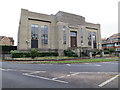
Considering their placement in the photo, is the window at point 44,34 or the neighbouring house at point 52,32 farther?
the window at point 44,34

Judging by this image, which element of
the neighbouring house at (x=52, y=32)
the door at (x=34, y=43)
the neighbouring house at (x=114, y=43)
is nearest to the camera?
the neighbouring house at (x=52, y=32)

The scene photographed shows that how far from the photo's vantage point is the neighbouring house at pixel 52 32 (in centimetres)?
3008

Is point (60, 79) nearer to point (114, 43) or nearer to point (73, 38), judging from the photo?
point (73, 38)

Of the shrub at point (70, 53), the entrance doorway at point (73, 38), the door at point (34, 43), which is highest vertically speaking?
the entrance doorway at point (73, 38)

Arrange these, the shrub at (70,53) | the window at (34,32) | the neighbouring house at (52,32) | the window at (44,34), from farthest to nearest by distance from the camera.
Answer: the window at (44,34), the window at (34,32), the neighbouring house at (52,32), the shrub at (70,53)

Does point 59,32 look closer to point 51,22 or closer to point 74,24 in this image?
point 51,22

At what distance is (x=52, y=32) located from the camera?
34812mm

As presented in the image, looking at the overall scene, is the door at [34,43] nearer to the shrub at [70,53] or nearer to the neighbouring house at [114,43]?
the shrub at [70,53]

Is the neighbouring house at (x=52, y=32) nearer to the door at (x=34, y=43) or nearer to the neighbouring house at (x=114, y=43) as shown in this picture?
the door at (x=34, y=43)

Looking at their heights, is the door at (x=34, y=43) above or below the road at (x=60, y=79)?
above

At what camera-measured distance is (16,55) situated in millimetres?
24391

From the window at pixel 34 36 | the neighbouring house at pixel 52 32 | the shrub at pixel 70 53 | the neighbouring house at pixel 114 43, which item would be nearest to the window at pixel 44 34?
the neighbouring house at pixel 52 32

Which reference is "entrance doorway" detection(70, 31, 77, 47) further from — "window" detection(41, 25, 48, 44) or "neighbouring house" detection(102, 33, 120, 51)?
"neighbouring house" detection(102, 33, 120, 51)

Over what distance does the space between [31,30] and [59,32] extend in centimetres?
945
